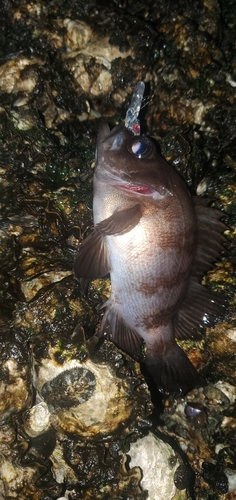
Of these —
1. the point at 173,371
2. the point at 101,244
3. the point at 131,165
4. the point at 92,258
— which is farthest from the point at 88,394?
the point at 131,165

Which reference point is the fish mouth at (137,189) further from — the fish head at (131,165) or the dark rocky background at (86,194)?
the dark rocky background at (86,194)

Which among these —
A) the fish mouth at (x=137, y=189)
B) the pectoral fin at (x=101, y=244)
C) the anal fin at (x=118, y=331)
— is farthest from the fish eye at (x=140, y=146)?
the anal fin at (x=118, y=331)

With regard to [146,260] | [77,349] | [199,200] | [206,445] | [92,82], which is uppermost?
[92,82]

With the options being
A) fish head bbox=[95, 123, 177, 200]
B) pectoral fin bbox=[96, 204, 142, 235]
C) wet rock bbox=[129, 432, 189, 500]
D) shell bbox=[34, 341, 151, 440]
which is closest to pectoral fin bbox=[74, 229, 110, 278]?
pectoral fin bbox=[96, 204, 142, 235]

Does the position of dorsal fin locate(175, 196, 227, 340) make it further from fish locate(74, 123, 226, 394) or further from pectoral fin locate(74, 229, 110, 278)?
pectoral fin locate(74, 229, 110, 278)

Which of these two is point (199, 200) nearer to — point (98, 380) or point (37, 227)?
point (37, 227)

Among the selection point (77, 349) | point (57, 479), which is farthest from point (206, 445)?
point (77, 349)
